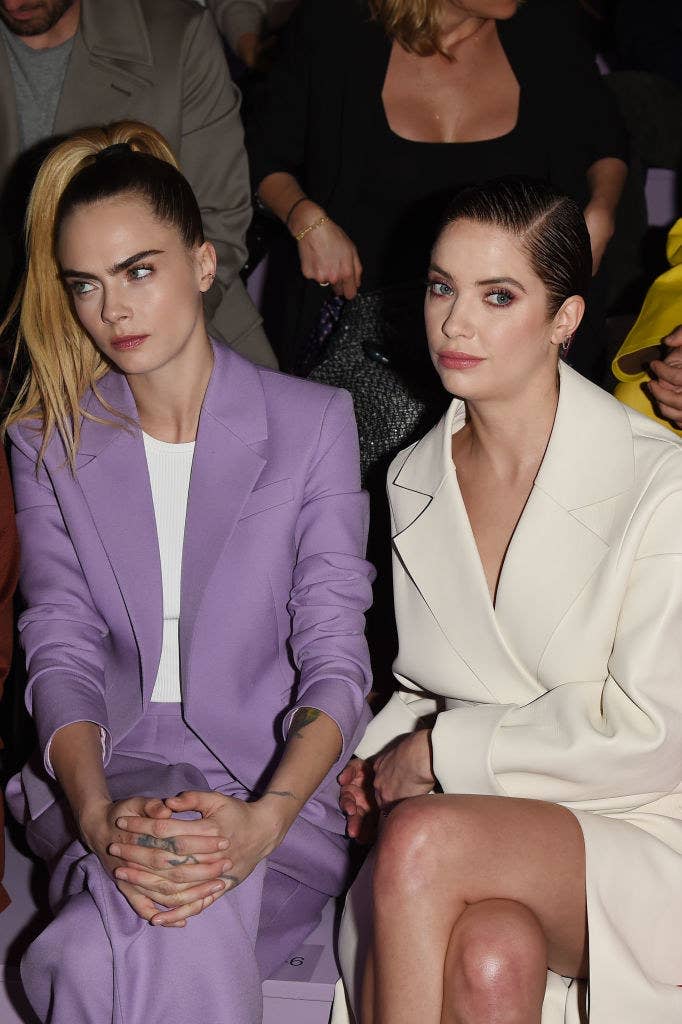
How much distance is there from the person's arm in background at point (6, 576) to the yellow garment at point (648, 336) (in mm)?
1041

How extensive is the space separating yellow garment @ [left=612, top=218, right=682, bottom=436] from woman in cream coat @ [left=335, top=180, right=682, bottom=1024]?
34 centimetres

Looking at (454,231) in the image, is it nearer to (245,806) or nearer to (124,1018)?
(245,806)

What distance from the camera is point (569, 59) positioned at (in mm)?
2656

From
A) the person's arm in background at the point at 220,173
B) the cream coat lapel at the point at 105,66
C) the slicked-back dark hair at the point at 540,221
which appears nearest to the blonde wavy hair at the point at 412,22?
the person's arm in background at the point at 220,173

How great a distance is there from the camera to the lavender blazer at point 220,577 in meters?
2.04

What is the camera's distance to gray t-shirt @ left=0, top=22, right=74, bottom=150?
→ 2799 millimetres

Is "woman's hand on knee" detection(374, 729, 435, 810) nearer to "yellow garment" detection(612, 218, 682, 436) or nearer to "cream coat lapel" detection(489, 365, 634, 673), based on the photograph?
"cream coat lapel" detection(489, 365, 634, 673)

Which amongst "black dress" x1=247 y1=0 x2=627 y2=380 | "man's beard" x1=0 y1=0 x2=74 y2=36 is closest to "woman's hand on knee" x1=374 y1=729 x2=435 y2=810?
"black dress" x1=247 y1=0 x2=627 y2=380

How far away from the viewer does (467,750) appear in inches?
74.7

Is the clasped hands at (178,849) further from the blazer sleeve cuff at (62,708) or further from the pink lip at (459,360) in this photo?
the pink lip at (459,360)

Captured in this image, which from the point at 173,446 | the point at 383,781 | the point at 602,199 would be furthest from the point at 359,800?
the point at 602,199

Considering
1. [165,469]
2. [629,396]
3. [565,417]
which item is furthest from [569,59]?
[165,469]

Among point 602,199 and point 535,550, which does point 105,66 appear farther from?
point 535,550

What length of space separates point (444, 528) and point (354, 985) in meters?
0.66
